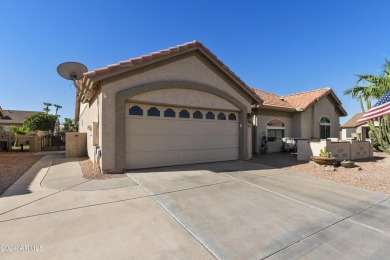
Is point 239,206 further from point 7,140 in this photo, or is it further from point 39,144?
point 7,140

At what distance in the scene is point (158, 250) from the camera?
120 inches

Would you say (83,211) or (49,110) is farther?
(49,110)

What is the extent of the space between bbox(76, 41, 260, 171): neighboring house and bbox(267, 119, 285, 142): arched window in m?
4.45

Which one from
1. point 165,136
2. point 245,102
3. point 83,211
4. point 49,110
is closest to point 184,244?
point 83,211

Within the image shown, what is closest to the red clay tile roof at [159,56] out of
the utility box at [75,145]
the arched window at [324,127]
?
the utility box at [75,145]

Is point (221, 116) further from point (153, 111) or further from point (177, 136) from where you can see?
point (153, 111)

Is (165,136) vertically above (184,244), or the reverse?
(165,136)

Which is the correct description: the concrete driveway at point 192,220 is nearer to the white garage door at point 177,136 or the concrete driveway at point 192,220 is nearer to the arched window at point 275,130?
the white garage door at point 177,136

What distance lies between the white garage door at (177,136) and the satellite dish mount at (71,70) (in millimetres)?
3916

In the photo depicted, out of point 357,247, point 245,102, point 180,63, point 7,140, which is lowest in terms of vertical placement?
point 357,247

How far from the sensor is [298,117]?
1691 centimetres

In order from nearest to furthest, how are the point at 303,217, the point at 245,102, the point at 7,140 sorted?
the point at 303,217, the point at 245,102, the point at 7,140

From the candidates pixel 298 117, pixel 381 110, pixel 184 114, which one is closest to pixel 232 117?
pixel 184 114

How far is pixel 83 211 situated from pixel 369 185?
8893 millimetres
